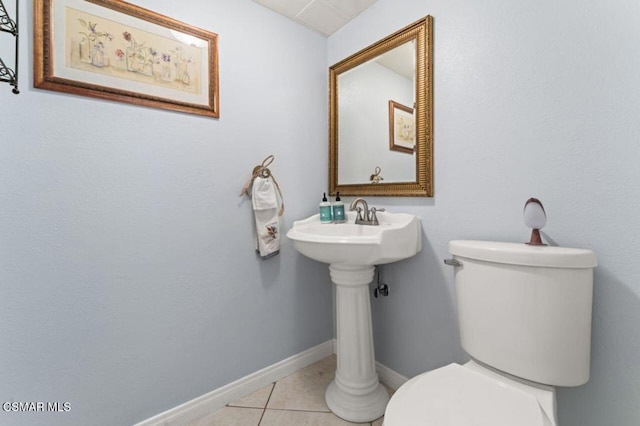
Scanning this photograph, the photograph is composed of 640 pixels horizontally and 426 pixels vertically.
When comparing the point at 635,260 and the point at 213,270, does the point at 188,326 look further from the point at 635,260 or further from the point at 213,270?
the point at 635,260

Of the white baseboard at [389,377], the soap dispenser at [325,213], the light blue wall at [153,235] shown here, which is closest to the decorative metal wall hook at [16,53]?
the light blue wall at [153,235]

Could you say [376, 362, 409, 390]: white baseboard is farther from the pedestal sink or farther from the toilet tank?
the toilet tank

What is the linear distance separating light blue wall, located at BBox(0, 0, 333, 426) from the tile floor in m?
0.13

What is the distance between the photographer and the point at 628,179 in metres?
0.83

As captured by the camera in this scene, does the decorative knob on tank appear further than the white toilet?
Yes

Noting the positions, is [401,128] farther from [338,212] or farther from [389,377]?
[389,377]

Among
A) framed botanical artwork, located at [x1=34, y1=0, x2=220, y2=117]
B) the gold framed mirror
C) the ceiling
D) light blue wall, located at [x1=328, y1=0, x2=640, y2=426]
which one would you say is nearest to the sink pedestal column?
light blue wall, located at [x1=328, y1=0, x2=640, y2=426]

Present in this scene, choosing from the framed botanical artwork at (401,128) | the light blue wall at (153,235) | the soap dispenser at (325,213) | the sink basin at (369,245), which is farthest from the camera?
the soap dispenser at (325,213)

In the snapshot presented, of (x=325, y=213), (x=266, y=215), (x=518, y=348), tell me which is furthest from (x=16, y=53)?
(x=518, y=348)

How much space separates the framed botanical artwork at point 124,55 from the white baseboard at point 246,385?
4.26 ft

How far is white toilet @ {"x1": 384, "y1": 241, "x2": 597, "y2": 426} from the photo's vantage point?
0.74 meters

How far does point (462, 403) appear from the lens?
76cm

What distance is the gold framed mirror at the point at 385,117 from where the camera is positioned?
1297 millimetres

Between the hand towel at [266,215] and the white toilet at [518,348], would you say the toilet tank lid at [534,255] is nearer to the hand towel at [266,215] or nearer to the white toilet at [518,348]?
the white toilet at [518,348]
